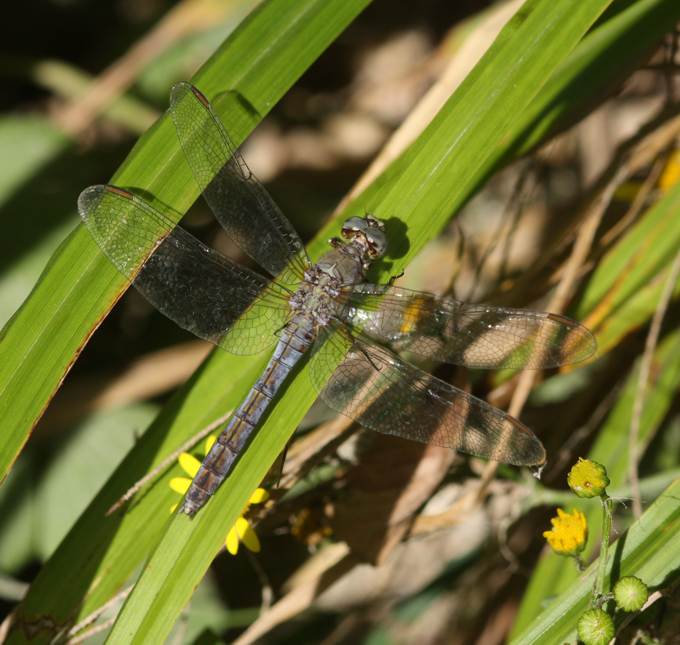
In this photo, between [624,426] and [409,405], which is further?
[624,426]

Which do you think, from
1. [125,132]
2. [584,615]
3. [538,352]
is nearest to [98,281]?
[538,352]

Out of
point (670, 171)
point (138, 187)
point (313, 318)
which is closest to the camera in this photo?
point (138, 187)

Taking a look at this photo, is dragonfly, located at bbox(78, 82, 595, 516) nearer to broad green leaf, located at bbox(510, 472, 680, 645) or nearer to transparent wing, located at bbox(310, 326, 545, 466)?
transparent wing, located at bbox(310, 326, 545, 466)

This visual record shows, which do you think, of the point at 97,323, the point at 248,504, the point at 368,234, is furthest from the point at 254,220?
the point at 248,504

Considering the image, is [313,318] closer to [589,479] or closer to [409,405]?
[409,405]

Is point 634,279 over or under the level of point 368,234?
over

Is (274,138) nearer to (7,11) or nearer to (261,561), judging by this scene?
(7,11)

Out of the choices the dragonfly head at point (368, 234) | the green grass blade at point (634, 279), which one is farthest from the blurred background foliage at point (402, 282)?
the dragonfly head at point (368, 234)
